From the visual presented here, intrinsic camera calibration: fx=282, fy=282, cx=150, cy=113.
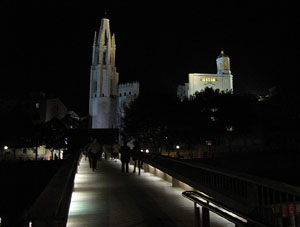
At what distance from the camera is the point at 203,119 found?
4406cm

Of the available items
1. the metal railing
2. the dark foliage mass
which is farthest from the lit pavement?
the dark foliage mass

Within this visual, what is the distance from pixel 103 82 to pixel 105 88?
7.55ft

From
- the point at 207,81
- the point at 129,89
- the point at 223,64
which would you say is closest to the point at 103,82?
the point at 129,89

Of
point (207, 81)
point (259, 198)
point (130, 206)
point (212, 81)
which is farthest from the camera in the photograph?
point (212, 81)

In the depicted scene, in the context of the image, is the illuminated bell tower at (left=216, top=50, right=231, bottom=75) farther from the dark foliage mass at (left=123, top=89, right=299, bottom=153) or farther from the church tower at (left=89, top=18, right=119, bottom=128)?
the dark foliage mass at (left=123, top=89, right=299, bottom=153)

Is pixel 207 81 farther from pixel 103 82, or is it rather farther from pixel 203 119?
pixel 203 119

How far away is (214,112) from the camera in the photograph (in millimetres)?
Result: 46906

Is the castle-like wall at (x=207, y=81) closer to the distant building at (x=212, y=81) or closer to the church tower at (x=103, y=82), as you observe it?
the distant building at (x=212, y=81)

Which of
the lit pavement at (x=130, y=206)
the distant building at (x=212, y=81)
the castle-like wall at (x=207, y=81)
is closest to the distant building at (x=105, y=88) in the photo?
the distant building at (x=212, y=81)

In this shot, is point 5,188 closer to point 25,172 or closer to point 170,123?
point 25,172

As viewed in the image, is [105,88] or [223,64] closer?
[105,88]

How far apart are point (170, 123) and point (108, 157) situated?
49.9 feet

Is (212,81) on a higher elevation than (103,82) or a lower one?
lower

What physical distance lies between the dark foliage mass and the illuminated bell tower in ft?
155
